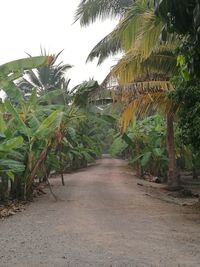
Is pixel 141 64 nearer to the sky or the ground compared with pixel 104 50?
nearer to the ground

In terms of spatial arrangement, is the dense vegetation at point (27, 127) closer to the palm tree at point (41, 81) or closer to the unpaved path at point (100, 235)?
the unpaved path at point (100, 235)

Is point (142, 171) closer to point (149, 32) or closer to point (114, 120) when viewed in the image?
point (114, 120)

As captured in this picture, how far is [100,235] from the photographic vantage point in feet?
24.2

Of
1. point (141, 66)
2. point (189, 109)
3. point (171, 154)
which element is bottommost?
point (171, 154)

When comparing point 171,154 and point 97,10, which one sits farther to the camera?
point 97,10

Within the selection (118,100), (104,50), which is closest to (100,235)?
(118,100)

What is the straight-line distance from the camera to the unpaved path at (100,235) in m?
5.89

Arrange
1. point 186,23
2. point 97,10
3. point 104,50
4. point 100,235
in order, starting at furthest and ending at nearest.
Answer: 1. point 97,10
2. point 104,50
3. point 100,235
4. point 186,23

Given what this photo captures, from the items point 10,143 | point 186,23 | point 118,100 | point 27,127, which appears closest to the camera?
point 186,23

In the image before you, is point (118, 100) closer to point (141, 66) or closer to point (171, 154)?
point (141, 66)

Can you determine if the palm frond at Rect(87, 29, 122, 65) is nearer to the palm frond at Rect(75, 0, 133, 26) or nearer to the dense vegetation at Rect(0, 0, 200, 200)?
the palm frond at Rect(75, 0, 133, 26)

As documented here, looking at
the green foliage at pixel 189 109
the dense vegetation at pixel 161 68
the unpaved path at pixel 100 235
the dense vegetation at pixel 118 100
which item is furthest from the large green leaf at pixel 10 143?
the green foliage at pixel 189 109

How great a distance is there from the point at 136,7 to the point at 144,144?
11871 mm

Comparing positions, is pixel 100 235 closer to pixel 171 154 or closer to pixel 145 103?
pixel 145 103
